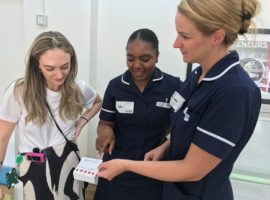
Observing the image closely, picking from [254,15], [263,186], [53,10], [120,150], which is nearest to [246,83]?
[254,15]

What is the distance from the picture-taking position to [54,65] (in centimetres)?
112

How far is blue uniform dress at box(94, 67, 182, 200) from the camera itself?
126cm

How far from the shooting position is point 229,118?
0.72m

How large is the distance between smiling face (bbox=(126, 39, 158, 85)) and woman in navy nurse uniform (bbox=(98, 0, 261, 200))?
410 millimetres

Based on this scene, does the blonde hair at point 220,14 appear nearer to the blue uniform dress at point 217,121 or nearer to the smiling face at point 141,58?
the blue uniform dress at point 217,121

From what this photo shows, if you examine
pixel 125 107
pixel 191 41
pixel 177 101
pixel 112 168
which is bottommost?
pixel 112 168

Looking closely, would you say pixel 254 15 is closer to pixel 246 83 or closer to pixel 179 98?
pixel 246 83

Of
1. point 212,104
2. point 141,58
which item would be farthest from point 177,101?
point 141,58

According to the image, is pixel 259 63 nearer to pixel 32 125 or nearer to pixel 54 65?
pixel 54 65

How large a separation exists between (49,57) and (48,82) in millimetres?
119

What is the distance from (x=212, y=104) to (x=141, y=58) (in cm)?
55

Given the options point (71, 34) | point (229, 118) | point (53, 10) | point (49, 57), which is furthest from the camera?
point (71, 34)

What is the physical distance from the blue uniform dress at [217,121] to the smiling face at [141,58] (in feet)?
1.17

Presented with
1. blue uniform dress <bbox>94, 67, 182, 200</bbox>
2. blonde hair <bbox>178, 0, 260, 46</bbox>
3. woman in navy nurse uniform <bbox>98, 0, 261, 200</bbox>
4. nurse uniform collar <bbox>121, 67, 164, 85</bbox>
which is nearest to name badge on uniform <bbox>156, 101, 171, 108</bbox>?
blue uniform dress <bbox>94, 67, 182, 200</bbox>
